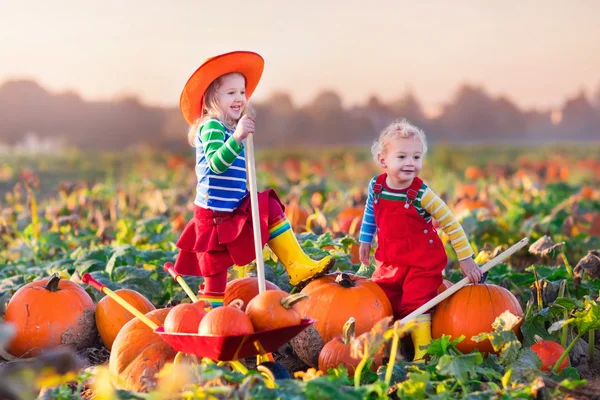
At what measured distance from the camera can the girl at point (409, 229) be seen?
3.76 metres

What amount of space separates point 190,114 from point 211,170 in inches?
12.5

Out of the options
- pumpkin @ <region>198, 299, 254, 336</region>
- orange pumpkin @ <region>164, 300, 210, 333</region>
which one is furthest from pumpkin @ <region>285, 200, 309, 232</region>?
pumpkin @ <region>198, 299, 254, 336</region>

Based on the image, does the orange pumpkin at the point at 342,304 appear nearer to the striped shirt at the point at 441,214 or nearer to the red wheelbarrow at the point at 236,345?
the striped shirt at the point at 441,214

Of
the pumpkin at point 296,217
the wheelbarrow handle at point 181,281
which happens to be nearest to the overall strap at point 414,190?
the wheelbarrow handle at point 181,281


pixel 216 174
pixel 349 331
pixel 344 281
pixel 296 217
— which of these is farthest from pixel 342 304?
pixel 296 217

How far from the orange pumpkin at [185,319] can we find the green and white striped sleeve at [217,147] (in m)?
0.78

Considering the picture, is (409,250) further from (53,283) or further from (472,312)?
(53,283)

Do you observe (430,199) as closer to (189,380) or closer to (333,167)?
(189,380)

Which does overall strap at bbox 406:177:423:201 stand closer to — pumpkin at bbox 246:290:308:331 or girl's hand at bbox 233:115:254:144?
girl's hand at bbox 233:115:254:144

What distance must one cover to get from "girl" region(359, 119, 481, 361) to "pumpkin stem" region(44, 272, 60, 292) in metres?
1.60

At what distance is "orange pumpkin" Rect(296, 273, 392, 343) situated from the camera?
3.70m

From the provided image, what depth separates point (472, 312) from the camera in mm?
3654

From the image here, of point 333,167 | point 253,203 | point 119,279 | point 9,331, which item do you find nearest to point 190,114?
point 253,203

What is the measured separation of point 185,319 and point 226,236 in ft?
2.67
